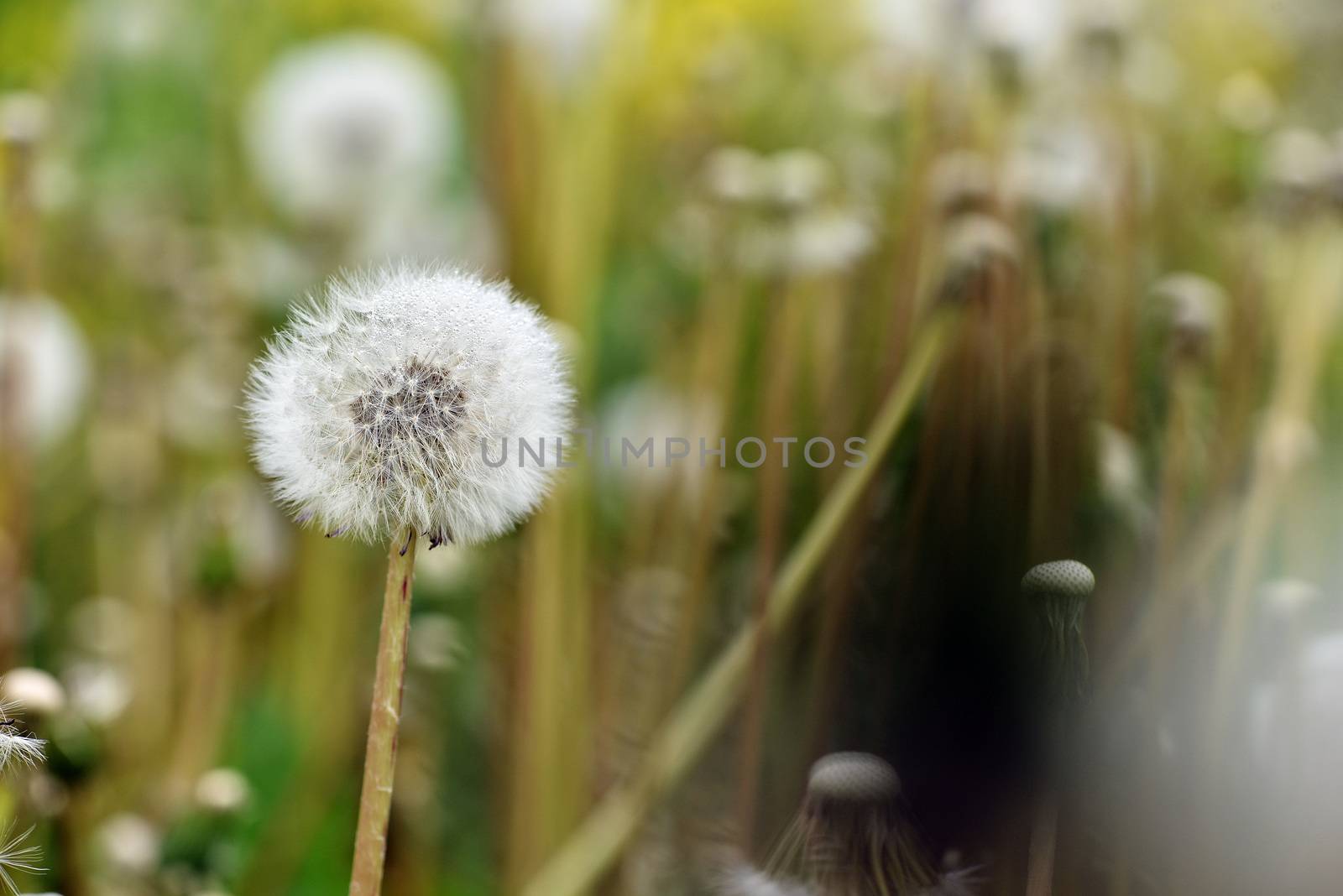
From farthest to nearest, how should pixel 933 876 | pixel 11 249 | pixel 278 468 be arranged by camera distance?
pixel 11 249 → pixel 933 876 → pixel 278 468

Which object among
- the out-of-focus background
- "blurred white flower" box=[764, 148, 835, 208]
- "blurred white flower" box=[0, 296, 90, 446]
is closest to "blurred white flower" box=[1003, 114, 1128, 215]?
the out-of-focus background

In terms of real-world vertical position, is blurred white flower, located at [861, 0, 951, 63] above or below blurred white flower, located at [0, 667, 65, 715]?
above

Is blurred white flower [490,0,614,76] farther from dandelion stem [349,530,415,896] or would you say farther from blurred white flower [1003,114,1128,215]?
dandelion stem [349,530,415,896]

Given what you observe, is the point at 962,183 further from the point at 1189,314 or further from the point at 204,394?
the point at 204,394

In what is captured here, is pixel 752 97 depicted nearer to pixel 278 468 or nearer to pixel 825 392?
pixel 825 392

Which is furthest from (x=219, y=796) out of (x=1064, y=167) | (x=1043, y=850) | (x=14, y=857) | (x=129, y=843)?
(x=1064, y=167)

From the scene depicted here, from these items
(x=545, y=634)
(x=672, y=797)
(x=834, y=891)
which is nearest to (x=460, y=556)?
(x=545, y=634)
